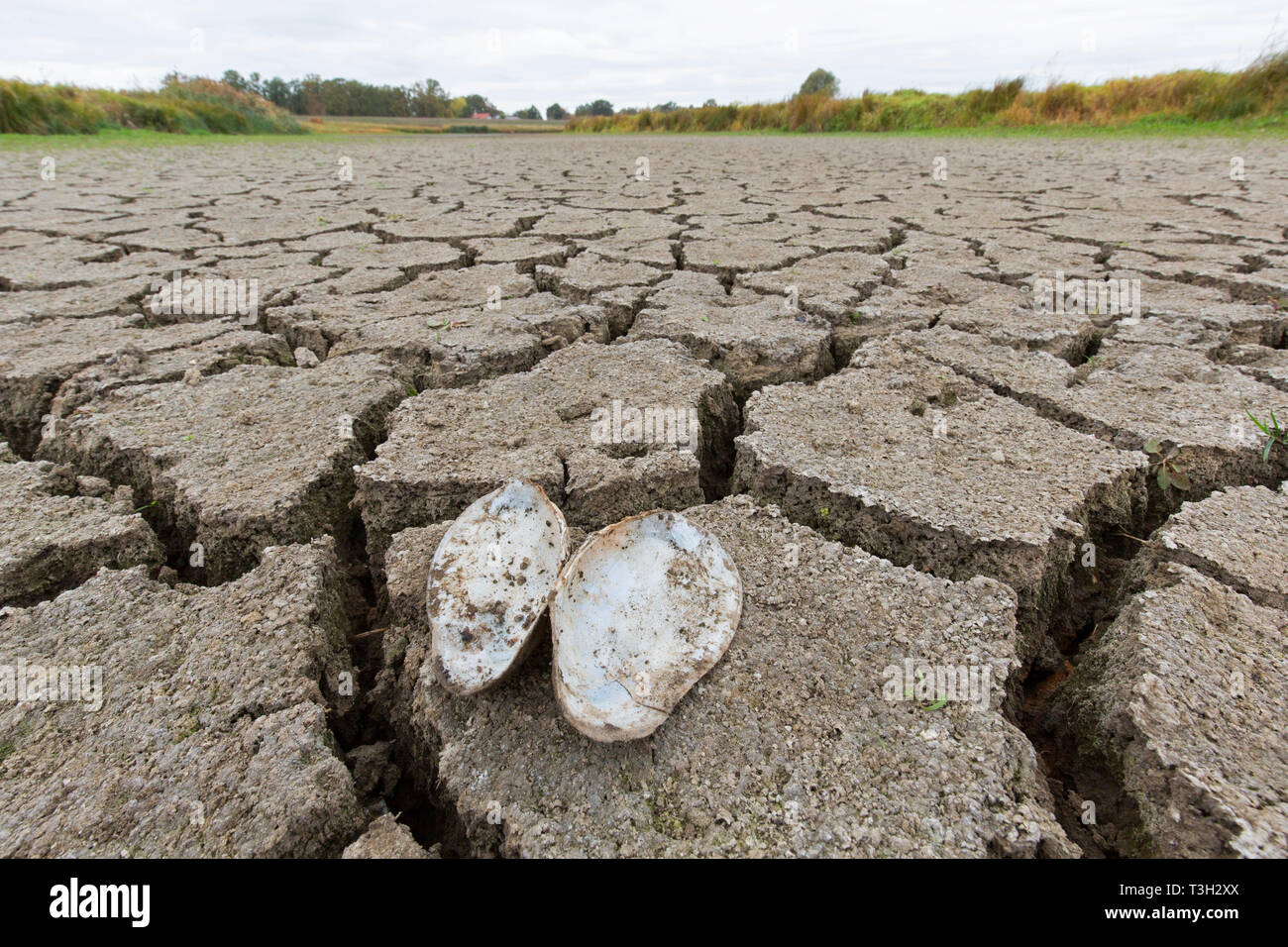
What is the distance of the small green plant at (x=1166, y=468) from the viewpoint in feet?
4.55

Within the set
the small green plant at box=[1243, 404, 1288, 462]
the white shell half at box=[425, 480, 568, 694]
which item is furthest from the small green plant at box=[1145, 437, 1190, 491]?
the white shell half at box=[425, 480, 568, 694]

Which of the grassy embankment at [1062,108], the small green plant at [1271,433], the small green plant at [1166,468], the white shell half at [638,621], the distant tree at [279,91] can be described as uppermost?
the distant tree at [279,91]

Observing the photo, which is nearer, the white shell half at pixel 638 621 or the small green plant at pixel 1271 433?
the white shell half at pixel 638 621

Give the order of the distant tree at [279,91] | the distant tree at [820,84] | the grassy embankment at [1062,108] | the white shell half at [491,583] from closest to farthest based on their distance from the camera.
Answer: the white shell half at [491,583], the grassy embankment at [1062,108], the distant tree at [820,84], the distant tree at [279,91]

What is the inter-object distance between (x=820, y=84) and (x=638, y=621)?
826 inches

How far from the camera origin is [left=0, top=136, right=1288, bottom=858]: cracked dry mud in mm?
792

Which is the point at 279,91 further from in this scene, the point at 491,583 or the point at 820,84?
the point at 491,583

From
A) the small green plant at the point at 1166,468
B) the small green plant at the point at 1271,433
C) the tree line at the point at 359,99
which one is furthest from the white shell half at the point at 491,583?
the tree line at the point at 359,99

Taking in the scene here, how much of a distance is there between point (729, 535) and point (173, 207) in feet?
15.8

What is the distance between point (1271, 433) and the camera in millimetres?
1455

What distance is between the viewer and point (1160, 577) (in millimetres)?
1073

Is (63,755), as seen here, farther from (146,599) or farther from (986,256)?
(986,256)

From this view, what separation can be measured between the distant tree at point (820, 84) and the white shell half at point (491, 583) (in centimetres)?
1756

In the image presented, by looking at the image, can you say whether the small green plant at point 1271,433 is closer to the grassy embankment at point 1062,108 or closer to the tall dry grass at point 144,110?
the grassy embankment at point 1062,108
